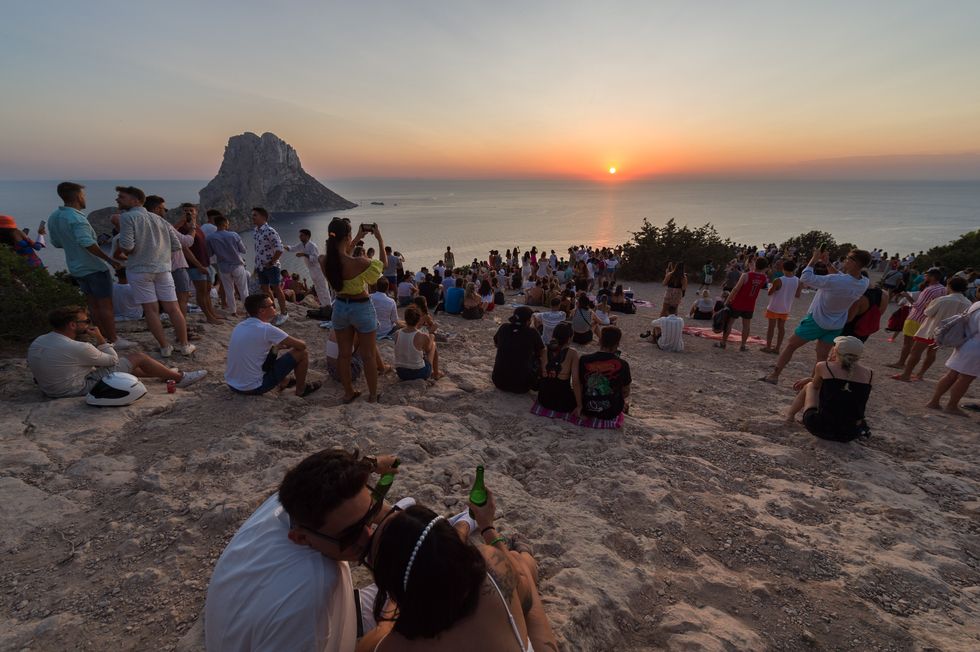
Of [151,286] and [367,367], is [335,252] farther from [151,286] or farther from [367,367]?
[151,286]

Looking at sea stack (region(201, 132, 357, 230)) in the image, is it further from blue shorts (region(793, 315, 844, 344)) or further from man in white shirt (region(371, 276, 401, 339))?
blue shorts (region(793, 315, 844, 344))

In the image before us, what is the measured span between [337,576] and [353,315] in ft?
11.4

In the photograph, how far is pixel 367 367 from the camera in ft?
16.5

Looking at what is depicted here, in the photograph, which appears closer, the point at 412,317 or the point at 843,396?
the point at 843,396

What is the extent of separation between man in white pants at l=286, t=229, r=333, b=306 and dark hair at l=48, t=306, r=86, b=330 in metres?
3.62

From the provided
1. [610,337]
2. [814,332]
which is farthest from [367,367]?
[814,332]

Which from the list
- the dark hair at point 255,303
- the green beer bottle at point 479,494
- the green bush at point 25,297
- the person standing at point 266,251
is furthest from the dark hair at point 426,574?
the green bush at point 25,297

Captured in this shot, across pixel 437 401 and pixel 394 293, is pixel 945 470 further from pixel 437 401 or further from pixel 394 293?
pixel 394 293

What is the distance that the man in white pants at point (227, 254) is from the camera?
7711 mm

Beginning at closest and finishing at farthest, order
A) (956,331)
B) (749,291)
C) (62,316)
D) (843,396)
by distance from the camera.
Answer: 1. (62,316)
2. (843,396)
3. (956,331)
4. (749,291)

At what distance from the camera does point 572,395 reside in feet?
16.5

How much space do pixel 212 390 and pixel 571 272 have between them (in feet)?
54.5

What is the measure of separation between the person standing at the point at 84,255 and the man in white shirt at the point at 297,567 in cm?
550

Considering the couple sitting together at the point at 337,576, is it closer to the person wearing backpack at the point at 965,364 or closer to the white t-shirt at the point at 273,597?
the white t-shirt at the point at 273,597
